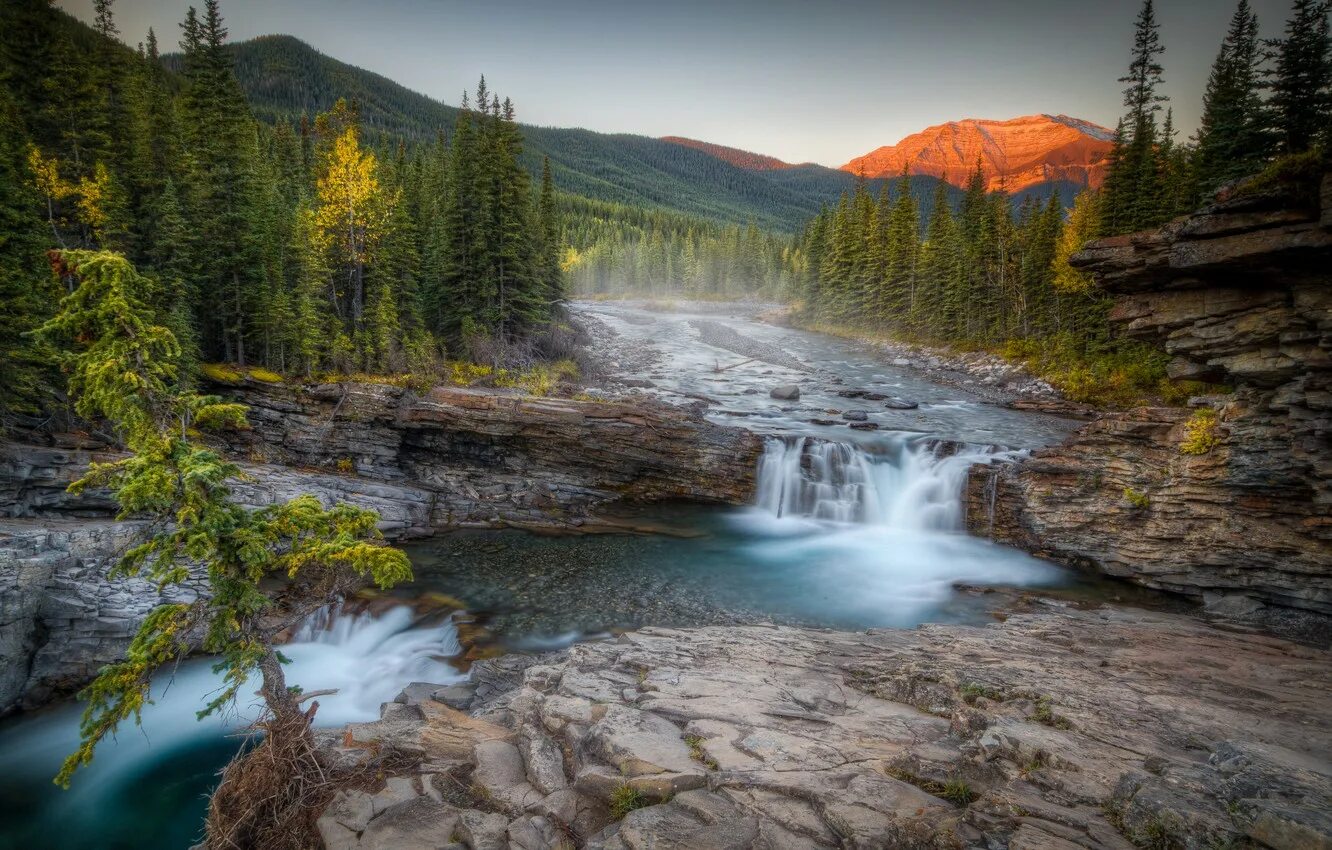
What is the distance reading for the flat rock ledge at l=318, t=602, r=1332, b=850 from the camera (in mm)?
5117

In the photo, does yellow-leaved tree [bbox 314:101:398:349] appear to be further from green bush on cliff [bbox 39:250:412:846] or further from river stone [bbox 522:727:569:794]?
river stone [bbox 522:727:569:794]

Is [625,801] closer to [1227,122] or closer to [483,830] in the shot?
[483,830]

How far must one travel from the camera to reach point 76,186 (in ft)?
68.2

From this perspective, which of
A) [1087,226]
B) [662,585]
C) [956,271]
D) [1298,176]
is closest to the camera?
[1298,176]

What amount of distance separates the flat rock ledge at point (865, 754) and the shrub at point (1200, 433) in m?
6.19

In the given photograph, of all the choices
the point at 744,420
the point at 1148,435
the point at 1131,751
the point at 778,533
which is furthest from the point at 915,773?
the point at 744,420

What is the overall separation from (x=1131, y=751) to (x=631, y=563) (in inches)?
524

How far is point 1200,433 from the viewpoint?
15.3 metres

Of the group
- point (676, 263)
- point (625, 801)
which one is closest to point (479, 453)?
point (625, 801)

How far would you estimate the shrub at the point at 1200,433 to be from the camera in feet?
49.6

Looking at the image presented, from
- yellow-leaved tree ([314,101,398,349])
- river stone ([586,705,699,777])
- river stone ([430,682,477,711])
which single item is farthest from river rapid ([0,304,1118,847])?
yellow-leaved tree ([314,101,398,349])

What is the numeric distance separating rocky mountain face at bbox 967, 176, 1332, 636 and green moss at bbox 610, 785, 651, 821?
1624 centimetres

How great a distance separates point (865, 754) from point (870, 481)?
52.6 ft

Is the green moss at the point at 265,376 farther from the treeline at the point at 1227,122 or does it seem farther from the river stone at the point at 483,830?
the treeline at the point at 1227,122
